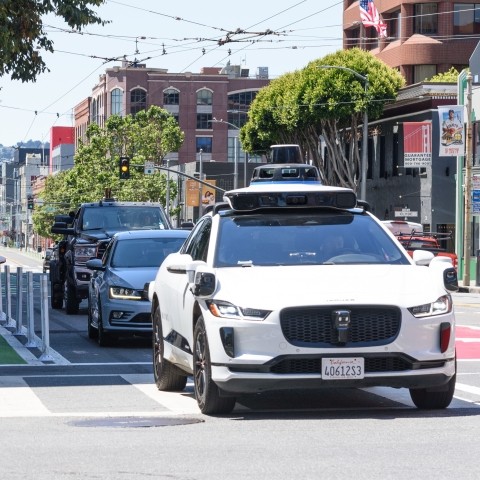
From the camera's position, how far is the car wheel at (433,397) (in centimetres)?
1196

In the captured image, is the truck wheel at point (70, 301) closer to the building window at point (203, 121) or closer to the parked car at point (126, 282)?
the parked car at point (126, 282)

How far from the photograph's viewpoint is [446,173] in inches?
2628

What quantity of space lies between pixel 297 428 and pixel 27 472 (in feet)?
8.81

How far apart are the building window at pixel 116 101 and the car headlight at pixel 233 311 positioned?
454ft

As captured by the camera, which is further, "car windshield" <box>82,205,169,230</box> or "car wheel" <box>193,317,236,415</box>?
"car windshield" <box>82,205,169,230</box>

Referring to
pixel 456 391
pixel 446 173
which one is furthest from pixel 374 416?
pixel 446 173

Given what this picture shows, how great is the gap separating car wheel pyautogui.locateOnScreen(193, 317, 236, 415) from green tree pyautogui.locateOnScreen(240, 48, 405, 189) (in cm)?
5903

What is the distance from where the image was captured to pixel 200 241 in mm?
13414

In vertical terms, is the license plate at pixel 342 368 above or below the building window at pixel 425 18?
below

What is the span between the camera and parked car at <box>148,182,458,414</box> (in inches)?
448

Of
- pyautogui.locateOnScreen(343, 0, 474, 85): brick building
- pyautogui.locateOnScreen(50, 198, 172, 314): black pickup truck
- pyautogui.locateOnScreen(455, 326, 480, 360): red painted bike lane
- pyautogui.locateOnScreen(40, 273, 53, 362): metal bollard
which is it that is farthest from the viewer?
pyautogui.locateOnScreen(343, 0, 474, 85): brick building

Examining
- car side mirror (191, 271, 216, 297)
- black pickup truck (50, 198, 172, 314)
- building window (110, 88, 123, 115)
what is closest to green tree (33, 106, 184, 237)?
building window (110, 88, 123, 115)

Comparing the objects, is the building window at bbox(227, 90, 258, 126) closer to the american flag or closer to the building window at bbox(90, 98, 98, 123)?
the building window at bbox(90, 98, 98, 123)

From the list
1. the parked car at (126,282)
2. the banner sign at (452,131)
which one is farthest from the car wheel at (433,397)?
the banner sign at (452,131)
